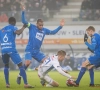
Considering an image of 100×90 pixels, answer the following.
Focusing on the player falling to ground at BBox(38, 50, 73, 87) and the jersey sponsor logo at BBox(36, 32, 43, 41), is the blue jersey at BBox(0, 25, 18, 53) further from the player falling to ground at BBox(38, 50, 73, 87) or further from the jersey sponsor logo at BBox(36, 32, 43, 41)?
the jersey sponsor logo at BBox(36, 32, 43, 41)

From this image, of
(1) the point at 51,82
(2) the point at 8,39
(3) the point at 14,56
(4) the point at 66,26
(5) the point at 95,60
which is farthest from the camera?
(4) the point at 66,26

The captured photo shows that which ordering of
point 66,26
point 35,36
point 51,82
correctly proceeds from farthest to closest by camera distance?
point 66,26 → point 35,36 → point 51,82

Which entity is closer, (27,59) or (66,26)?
(27,59)

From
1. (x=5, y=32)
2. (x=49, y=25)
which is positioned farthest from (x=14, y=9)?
(x=5, y=32)

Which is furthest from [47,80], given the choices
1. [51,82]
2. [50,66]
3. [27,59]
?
[27,59]

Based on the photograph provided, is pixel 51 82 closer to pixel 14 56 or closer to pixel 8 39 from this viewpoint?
pixel 14 56

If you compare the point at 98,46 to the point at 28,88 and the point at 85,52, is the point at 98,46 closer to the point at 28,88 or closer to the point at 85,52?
the point at 28,88

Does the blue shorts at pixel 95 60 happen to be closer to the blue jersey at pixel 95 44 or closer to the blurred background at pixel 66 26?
the blue jersey at pixel 95 44

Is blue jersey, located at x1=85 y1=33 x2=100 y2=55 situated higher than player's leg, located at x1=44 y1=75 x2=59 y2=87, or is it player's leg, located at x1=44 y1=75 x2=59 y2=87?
blue jersey, located at x1=85 y1=33 x2=100 y2=55

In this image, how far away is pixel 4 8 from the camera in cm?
2997

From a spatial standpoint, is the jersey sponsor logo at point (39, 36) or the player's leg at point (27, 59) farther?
the jersey sponsor logo at point (39, 36)

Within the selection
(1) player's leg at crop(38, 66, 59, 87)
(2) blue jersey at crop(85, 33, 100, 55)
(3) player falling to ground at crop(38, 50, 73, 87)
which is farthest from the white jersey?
(2) blue jersey at crop(85, 33, 100, 55)

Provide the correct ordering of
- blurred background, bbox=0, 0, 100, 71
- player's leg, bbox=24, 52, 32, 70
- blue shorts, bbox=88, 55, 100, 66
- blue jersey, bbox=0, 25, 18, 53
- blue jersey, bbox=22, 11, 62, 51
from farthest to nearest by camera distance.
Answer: blurred background, bbox=0, 0, 100, 71
blue jersey, bbox=22, 11, 62, 51
player's leg, bbox=24, 52, 32, 70
blue shorts, bbox=88, 55, 100, 66
blue jersey, bbox=0, 25, 18, 53

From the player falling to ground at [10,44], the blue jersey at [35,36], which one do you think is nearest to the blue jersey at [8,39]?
the player falling to ground at [10,44]
